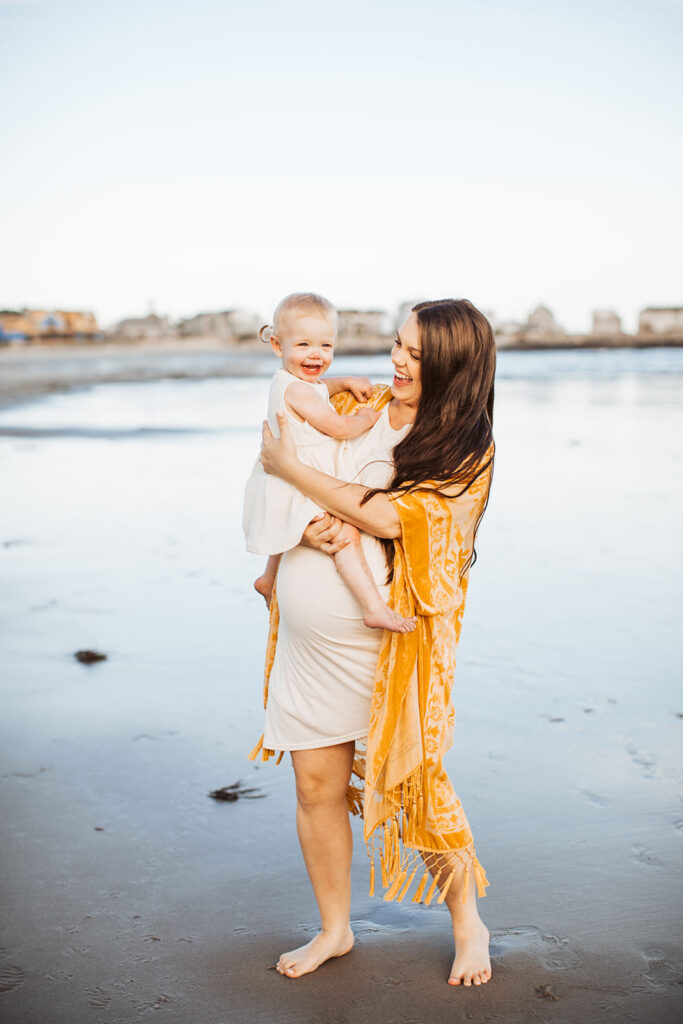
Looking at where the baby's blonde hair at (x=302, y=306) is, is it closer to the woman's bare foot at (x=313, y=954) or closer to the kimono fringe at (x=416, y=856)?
the kimono fringe at (x=416, y=856)

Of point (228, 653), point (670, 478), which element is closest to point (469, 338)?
point (228, 653)

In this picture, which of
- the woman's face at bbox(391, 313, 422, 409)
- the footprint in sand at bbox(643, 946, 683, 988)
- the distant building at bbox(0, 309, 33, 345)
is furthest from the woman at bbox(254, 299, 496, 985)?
the distant building at bbox(0, 309, 33, 345)

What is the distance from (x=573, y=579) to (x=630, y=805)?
2.55 meters

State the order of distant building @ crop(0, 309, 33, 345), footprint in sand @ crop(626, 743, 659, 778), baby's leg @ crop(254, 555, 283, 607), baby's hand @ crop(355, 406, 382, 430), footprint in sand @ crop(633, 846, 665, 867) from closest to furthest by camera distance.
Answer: baby's hand @ crop(355, 406, 382, 430), baby's leg @ crop(254, 555, 283, 607), footprint in sand @ crop(633, 846, 665, 867), footprint in sand @ crop(626, 743, 659, 778), distant building @ crop(0, 309, 33, 345)

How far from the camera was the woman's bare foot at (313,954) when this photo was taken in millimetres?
2316

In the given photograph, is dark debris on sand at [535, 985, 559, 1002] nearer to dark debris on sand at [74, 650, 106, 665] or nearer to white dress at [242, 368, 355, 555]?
white dress at [242, 368, 355, 555]

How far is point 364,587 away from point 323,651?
215 mm

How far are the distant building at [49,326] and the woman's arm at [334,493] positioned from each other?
54.7 meters

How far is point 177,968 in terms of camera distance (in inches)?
91.2

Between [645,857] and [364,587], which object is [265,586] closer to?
[364,587]

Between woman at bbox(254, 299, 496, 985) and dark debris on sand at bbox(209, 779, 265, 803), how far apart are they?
803 mm

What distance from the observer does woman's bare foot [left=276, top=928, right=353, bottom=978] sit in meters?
2.32

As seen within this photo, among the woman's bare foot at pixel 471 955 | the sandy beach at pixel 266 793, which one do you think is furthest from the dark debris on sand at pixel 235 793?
the woman's bare foot at pixel 471 955

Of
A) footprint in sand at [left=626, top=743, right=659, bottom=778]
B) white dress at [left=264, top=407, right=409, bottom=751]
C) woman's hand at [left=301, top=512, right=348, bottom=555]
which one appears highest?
woman's hand at [left=301, top=512, right=348, bottom=555]
